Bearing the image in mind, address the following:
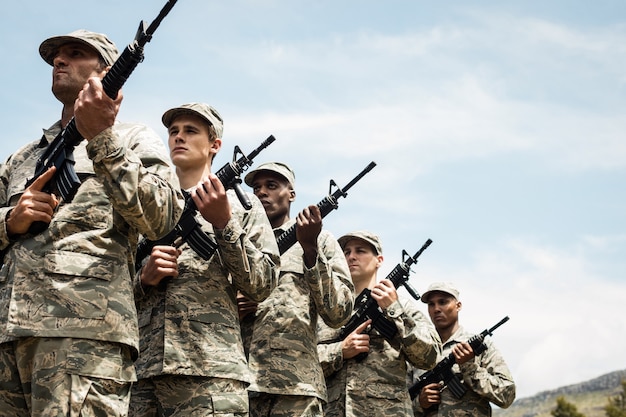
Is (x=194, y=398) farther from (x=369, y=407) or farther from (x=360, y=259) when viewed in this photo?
(x=360, y=259)

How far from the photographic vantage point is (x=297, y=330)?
6203mm

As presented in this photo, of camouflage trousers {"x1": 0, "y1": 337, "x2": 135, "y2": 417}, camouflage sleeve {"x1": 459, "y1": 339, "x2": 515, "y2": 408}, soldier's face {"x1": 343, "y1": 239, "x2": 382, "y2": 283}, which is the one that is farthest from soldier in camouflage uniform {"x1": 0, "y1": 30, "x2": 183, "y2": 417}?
camouflage sleeve {"x1": 459, "y1": 339, "x2": 515, "y2": 408}

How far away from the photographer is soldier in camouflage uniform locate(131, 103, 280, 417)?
4801 millimetres

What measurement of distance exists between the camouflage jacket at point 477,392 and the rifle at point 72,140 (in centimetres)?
647

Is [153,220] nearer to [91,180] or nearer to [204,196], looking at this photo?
[91,180]

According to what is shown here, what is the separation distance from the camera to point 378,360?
322 inches

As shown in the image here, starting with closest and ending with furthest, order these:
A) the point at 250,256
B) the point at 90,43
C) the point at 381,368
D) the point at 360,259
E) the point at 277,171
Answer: the point at 90,43
the point at 250,256
the point at 277,171
the point at 381,368
the point at 360,259

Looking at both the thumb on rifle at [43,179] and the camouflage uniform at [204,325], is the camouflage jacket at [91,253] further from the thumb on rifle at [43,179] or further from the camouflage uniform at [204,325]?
the camouflage uniform at [204,325]

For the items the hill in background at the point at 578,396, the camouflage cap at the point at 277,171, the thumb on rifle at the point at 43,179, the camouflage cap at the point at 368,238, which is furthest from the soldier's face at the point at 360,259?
the hill in background at the point at 578,396

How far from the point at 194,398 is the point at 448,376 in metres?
5.86

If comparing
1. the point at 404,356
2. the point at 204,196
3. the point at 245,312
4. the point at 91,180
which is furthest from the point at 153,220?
the point at 404,356

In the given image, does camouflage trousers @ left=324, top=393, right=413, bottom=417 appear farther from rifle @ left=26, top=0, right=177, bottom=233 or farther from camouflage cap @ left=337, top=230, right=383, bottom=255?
rifle @ left=26, top=0, right=177, bottom=233

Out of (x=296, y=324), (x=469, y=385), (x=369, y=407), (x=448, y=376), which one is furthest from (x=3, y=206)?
(x=469, y=385)

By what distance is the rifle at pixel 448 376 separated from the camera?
9969 mm
